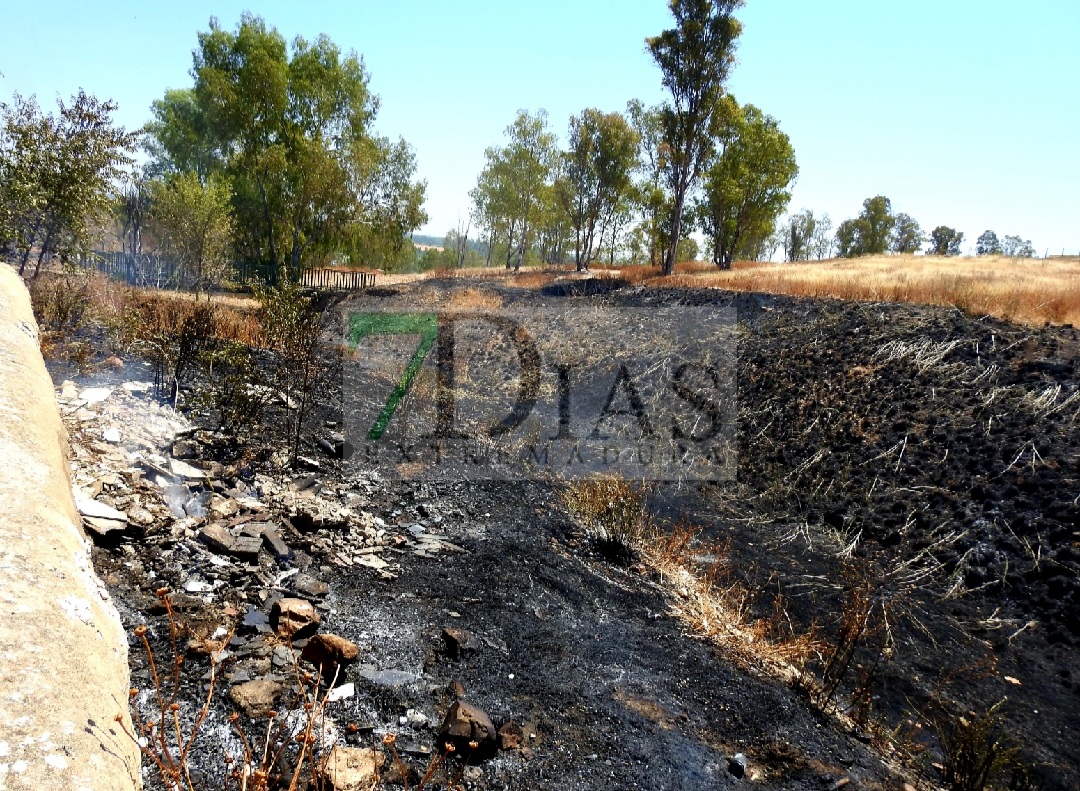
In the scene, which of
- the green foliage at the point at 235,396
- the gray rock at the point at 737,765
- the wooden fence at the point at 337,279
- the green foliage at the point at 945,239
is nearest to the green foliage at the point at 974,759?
the gray rock at the point at 737,765

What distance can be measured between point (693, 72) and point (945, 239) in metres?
55.3

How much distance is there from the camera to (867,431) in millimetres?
9039

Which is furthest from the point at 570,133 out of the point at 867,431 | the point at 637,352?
the point at 867,431

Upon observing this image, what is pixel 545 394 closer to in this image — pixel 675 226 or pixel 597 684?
pixel 597 684

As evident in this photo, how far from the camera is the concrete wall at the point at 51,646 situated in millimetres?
1251

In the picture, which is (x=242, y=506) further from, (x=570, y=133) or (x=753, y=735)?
(x=570, y=133)

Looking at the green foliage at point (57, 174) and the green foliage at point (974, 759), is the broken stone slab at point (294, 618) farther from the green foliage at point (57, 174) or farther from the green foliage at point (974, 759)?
the green foliage at point (57, 174)

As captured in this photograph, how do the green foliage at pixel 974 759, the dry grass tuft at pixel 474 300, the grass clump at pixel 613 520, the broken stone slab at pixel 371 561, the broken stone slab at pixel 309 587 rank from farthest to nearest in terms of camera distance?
the dry grass tuft at pixel 474 300 < the grass clump at pixel 613 520 < the broken stone slab at pixel 371 561 < the broken stone slab at pixel 309 587 < the green foliage at pixel 974 759

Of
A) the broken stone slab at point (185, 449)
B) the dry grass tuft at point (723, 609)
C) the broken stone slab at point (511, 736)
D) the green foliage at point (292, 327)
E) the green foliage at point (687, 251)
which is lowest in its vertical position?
the dry grass tuft at point (723, 609)

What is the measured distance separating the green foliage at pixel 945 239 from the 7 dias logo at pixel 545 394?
204ft

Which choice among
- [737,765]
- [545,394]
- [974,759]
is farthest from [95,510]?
[545,394]

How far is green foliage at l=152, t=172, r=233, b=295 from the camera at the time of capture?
16.2 m

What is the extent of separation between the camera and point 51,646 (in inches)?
60.8

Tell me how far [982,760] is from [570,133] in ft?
100
